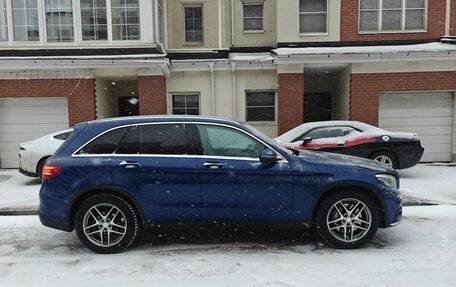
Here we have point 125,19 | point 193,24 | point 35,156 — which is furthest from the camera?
point 193,24

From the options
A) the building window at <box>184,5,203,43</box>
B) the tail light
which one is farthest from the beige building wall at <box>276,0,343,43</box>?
the tail light

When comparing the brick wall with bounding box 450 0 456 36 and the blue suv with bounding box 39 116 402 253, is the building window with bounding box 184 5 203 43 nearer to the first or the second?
the brick wall with bounding box 450 0 456 36

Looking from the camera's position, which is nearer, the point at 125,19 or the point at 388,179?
the point at 388,179

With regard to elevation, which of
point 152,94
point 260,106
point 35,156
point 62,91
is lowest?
point 35,156

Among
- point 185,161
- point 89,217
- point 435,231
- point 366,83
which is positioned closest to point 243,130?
point 185,161

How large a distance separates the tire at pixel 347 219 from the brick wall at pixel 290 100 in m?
7.93

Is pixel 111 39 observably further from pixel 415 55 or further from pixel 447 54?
pixel 447 54

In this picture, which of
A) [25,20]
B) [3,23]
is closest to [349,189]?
[25,20]

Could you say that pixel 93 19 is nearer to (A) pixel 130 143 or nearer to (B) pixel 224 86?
(B) pixel 224 86

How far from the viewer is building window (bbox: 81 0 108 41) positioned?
11.9m

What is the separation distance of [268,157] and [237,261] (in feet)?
4.18

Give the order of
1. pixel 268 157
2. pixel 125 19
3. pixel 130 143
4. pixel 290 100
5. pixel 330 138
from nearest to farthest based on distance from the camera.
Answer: pixel 268 157
pixel 130 143
pixel 330 138
pixel 125 19
pixel 290 100

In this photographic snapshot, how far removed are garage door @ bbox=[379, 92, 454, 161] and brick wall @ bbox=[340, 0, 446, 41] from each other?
6.48 feet

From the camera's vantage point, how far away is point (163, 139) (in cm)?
482
